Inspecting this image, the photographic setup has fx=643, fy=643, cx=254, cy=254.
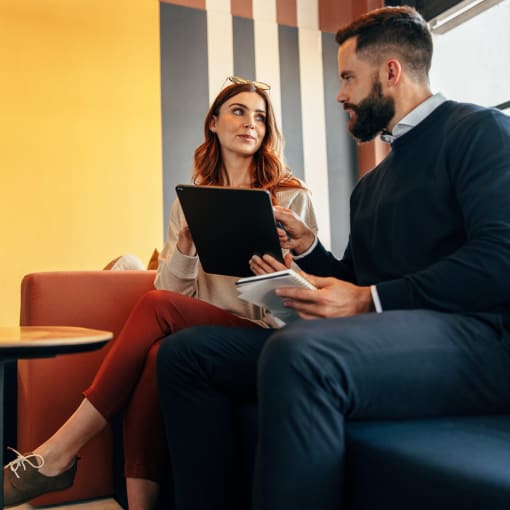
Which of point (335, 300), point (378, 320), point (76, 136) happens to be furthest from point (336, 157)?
point (378, 320)

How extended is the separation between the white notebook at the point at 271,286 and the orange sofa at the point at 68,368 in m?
0.87

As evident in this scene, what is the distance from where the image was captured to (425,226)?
1.32 meters

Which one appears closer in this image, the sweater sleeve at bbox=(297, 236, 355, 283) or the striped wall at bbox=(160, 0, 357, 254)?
the sweater sleeve at bbox=(297, 236, 355, 283)

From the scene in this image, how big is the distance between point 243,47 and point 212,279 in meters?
2.88

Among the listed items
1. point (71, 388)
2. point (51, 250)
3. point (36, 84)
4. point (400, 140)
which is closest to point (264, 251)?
point (400, 140)

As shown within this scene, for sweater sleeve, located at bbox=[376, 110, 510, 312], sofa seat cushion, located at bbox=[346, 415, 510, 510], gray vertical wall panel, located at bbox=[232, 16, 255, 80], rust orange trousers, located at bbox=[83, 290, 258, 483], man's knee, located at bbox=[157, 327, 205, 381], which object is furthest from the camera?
gray vertical wall panel, located at bbox=[232, 16, 255, 80]

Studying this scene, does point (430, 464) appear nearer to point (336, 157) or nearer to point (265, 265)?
point (265, 265)

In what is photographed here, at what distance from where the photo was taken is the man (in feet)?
3.24

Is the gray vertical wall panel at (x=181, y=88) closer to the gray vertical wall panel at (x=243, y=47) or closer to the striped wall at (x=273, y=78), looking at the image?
the striped wall at (x=273, y=78)

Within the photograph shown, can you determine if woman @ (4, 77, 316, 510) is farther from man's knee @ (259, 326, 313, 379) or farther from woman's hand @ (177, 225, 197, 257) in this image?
man's knee @ (259, 326, 313, 379)

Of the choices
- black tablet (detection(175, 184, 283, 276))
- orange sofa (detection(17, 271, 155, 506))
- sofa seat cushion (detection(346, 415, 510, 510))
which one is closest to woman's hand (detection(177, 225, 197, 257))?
black tablet (detection(175, 184, 283, 276))

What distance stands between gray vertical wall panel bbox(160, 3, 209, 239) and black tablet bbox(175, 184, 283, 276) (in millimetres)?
2417

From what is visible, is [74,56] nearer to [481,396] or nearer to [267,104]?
[267,104]

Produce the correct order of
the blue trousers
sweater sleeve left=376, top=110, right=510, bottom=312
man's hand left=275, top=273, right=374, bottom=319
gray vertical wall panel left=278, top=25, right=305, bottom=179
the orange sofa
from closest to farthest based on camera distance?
the blue trousers < sweater sleeve left=376, top=110, right=510, bottom=312 < man's hand left=275, top=273, right=374, bottom=319 < the orange sofa < gray vertical wall panel left=278, top=25, right=305, bottom=179
